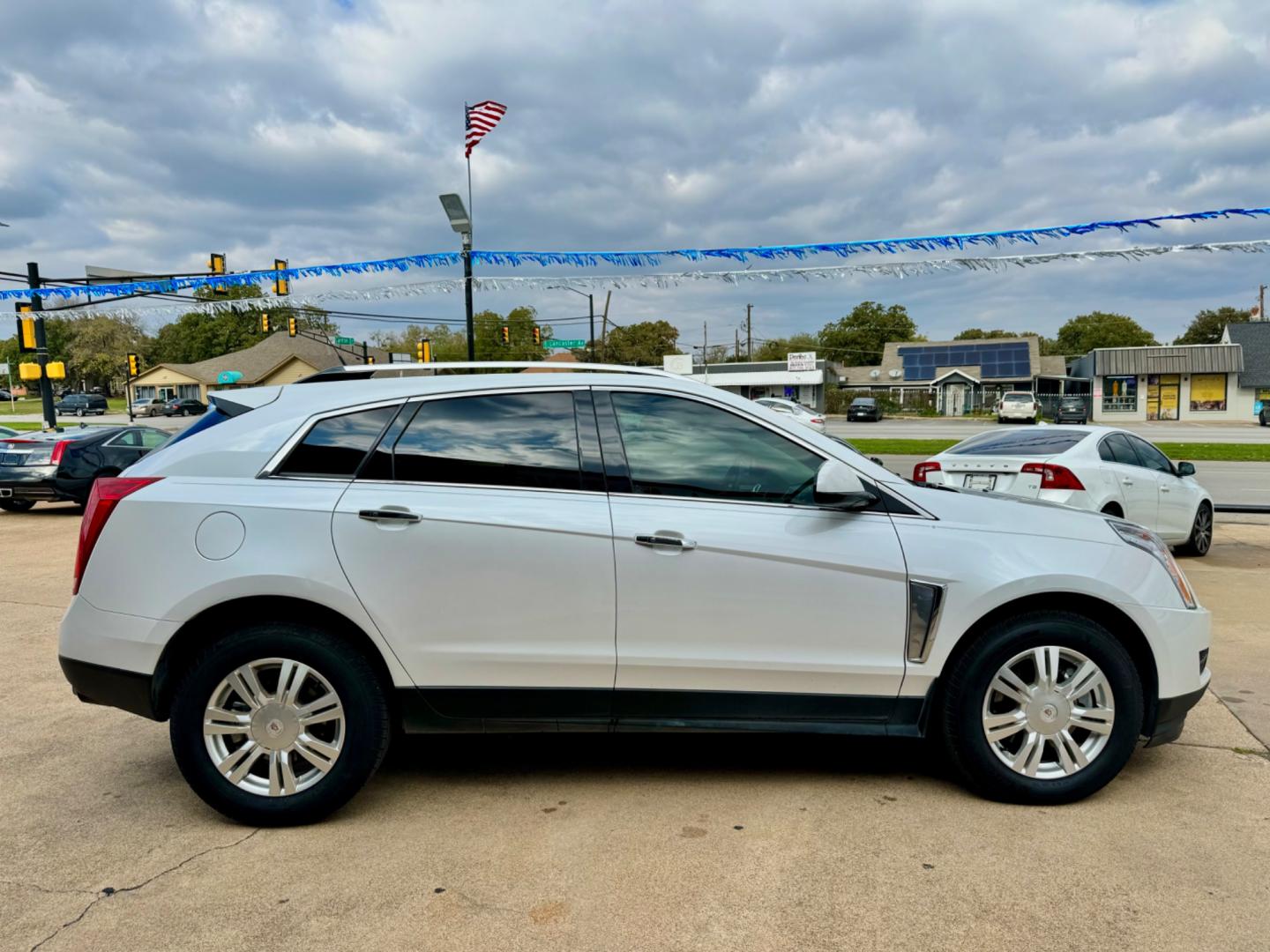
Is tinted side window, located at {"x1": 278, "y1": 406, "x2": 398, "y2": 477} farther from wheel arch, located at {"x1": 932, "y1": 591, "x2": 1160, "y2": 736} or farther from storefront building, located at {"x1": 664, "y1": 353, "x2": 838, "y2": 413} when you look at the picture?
storefront building, located at {"x1": 664, "y1": 353, "x2": 838, "y2": 413}

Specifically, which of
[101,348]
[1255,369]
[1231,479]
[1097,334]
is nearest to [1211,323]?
[1097,334]

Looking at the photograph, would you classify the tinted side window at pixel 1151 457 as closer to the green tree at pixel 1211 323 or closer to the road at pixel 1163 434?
the road at pixel 1163 434

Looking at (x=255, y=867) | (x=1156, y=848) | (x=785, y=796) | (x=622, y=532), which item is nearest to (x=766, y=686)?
(x=785, y=796)

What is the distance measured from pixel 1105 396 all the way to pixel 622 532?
Answer: 57420 millimetres

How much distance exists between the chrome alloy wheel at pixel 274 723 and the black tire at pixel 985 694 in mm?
2361

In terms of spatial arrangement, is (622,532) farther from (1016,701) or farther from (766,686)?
(1016,701)

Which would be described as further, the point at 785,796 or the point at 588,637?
the point at 785,796

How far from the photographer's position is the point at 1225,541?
10266 millimetres

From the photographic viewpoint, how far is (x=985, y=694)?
3400 mm

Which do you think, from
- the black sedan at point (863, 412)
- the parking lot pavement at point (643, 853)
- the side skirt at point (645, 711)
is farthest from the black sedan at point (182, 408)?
the side skirt at point (645, 711)

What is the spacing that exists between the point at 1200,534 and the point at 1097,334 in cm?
10809

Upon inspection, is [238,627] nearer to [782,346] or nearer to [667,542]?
[667,542]

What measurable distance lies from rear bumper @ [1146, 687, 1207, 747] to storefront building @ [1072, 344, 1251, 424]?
174ft

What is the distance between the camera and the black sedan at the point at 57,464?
13375 millimetres
